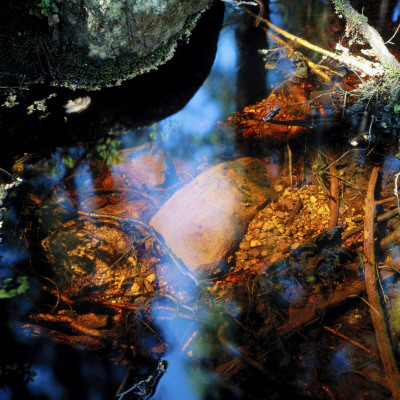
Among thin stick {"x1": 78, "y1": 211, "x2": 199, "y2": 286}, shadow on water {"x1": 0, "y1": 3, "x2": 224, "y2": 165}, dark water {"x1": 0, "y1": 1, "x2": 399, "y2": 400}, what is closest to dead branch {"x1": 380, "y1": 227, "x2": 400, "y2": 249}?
dark water {"x1": 0, "y1": 1, "x2": 399, "y2": 400}

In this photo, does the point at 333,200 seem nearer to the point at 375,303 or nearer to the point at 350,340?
the point at 375,303

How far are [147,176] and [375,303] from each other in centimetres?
281

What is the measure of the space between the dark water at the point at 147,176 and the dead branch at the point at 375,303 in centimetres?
28

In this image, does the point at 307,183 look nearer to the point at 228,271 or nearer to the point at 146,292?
the point at 228,271

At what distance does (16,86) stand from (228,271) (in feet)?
15.2

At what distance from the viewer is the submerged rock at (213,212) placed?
2805mm

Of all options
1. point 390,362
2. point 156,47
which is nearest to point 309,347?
point 390,362

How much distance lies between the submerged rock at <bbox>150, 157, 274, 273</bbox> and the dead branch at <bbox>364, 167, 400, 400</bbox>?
3.38 feet

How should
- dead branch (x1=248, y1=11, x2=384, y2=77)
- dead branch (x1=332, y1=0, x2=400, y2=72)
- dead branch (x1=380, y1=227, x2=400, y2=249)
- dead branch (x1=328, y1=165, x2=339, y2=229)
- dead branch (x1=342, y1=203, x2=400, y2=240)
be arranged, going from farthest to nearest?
dead branch (x1=248, y1=11, x2=384, y2=77) → dead branch (x1=332, y1=0, x2=400, y2=72) → dead branch (x1=328, y1=165, x2=339, y2=229) → dead branch (x1=342, y1=203, x2=400, y2=240) → dead branch (x1=380, y1=227, x2=400, y2=249)

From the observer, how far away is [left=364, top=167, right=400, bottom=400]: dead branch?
6.28 feet

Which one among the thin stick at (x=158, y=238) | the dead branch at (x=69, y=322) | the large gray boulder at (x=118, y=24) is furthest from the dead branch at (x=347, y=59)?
the dead branch at (x=69, y=322)

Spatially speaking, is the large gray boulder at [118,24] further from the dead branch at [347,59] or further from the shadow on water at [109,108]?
the dead branch at [347,59]

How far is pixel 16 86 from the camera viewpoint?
4.42m

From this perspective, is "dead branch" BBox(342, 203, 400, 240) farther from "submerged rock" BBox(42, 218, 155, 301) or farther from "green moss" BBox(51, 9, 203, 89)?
"green moss" BBox(51, 9, 203, 89)
